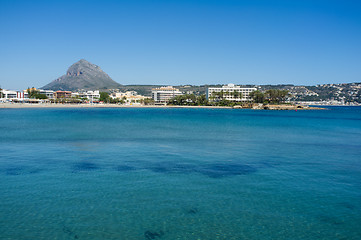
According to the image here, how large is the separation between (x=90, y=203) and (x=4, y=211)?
2.94m

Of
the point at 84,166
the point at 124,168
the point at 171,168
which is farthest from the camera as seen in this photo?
the point at 84,166

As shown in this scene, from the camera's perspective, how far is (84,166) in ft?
56.4

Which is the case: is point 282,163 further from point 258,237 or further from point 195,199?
point 258,237

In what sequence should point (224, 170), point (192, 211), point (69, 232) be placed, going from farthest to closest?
point (224, 170)
point (192, 211)
point (69, 232)

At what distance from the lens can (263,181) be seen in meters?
14.5

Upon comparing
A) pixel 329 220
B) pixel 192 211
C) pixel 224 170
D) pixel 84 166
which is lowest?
pixel 329 220

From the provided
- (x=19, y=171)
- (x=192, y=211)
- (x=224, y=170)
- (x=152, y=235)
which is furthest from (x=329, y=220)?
(x=19, y=171)

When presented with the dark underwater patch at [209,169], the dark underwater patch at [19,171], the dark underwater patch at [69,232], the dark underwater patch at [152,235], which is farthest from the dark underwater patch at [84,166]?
the dark underwater patch at [152,235]

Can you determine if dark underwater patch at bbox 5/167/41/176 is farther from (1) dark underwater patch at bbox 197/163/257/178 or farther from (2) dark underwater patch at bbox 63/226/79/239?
(1) dark underwater patch at bbox 197/163/257/178

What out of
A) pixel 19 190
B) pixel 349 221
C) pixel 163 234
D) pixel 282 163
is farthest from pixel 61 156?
pixel 349 221

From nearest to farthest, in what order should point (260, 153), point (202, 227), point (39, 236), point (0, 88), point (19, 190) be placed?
point (39, 236) < point (202, 227) < point (19, 190) < point (260, 153) < point (0, 88)

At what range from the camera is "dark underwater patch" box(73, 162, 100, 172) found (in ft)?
53.9

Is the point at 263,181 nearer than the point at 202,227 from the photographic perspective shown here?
No

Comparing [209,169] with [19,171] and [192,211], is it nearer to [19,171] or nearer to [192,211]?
[192,211]
